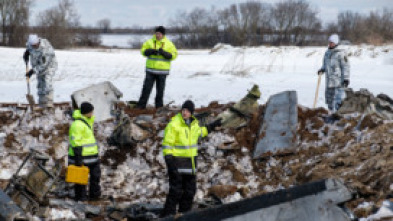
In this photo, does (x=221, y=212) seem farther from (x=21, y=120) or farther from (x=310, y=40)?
(x=310, y=40)

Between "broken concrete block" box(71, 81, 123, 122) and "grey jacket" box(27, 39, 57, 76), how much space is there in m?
1.33

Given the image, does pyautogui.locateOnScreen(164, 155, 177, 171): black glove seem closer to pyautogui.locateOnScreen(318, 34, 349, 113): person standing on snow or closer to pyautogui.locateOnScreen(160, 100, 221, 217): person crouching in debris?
pyautogui.locateOnScreen(160, 100, 221, 217): person crouching in debris

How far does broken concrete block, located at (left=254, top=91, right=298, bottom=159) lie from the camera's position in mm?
7570

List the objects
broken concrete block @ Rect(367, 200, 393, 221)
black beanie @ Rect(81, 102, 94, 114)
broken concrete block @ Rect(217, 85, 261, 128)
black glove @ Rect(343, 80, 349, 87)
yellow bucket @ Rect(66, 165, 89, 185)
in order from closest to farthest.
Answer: broken concrete block @ Rect(367, 200, 393, 221) → yellow bucket @ Rect(66, 165, 89, 185) → black beanie @ Rect(81, 102, 94, 114) → broken concrete block @ Rect(217, 85, 261, 128) → black glove @ Rect(343, 80, 349, 87)

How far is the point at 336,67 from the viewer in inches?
354

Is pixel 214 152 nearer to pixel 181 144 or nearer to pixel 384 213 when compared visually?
pixel 181 144

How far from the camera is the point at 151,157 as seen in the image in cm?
781

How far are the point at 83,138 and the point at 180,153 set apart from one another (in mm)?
1621

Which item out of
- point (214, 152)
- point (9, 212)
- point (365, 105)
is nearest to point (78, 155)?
point (9, 212)

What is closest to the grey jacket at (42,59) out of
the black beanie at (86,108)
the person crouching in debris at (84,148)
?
the person crouching in debris at (84,148)

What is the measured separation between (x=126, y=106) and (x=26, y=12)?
29.9 meters

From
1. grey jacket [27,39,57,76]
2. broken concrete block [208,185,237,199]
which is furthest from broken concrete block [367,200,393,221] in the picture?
grey jacket [27,39,57,76]

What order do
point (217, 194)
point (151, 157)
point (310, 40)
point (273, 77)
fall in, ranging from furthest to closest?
point (310, 40) → point (273, 77) → point (151, 157) → point (217, 194)

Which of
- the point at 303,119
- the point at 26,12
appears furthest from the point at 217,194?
the point at 26,12
